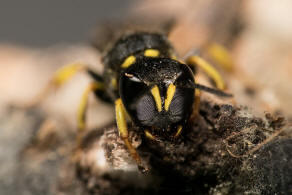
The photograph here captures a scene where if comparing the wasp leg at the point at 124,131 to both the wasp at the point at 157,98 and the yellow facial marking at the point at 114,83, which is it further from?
the yellow facial marking at the point at 114,83

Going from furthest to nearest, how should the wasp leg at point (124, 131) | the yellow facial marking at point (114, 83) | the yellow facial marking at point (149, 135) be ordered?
the yellow facial marking at point (114, 83), the wasp leg at point (124, 131), the yellow facial marking at point (149, 135)

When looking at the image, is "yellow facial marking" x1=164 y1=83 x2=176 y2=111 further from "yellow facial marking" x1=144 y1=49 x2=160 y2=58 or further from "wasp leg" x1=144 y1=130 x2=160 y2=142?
"yellow facial marking" x1=144 y1=49 x2=160 y2=58

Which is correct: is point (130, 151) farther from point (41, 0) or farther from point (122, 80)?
point (41, 0)

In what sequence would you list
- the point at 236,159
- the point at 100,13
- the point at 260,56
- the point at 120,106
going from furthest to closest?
1. the point at 100,13
2. the point at 260,56
3. the point at 120,106
4. the point at 236,159

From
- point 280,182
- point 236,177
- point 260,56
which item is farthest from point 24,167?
point 260,56

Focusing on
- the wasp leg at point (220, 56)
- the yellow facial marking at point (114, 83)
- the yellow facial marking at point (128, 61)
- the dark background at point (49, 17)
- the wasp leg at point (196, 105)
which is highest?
the yellow facial marking at point (128, 61)

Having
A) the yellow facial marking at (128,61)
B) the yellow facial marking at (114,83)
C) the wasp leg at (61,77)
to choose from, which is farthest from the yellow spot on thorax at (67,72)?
the yellow facial marking at (128,61)

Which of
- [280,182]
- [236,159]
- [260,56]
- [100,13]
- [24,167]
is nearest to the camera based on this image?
[280,182]
